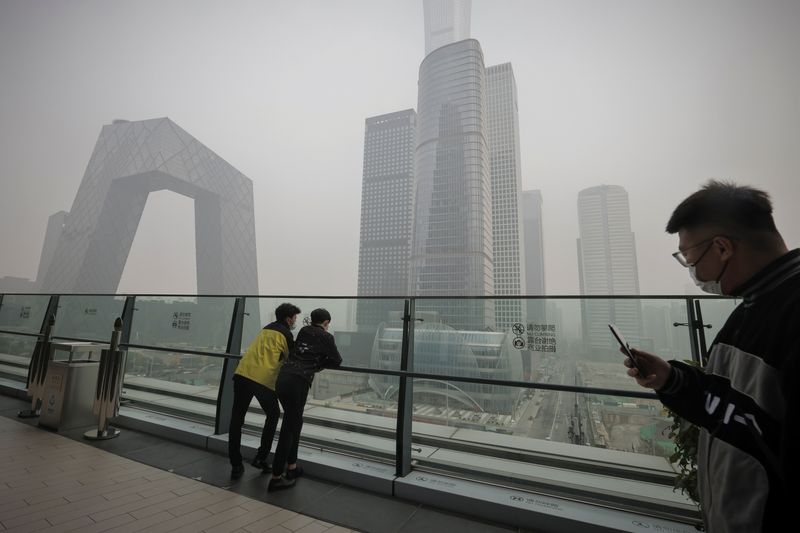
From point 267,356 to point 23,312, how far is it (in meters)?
6.70

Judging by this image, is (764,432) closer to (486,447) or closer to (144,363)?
(486,447)

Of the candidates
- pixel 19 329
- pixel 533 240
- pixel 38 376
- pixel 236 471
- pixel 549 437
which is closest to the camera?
pixel 549 437

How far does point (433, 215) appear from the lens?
6756cm

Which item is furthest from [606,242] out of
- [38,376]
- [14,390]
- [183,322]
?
[14,390]

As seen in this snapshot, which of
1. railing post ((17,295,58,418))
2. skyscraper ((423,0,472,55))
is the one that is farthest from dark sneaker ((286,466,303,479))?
skyscraper ((423,0,472,55))

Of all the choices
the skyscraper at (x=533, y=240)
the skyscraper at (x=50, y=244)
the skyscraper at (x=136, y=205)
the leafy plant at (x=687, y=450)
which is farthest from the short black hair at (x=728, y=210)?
the skyscraper at (x=533, y=240)

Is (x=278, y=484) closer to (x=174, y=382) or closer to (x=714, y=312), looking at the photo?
(x=174, y=382)

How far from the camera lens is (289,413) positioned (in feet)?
9.58

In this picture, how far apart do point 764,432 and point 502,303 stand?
2268mm

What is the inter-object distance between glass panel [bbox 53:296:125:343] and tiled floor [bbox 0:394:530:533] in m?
1.89

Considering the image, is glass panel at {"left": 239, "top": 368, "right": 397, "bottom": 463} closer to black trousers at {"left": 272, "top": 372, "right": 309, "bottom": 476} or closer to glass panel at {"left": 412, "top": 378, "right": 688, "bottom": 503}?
glass panel at {"left": 412, "top": 378, "right": 688, "bottom": 503}

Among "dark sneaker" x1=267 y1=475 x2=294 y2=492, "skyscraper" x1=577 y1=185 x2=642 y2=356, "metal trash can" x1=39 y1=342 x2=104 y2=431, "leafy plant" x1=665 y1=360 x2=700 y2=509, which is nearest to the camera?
"leafy plant" x1=665 y1=360 x2=700 y2=509

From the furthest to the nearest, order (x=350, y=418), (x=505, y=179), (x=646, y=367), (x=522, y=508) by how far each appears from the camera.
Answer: (x=505, y=179), (x=350, y=418), (x=522, y=508), (x=646, y=367)

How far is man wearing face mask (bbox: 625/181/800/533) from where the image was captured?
2.50ft
